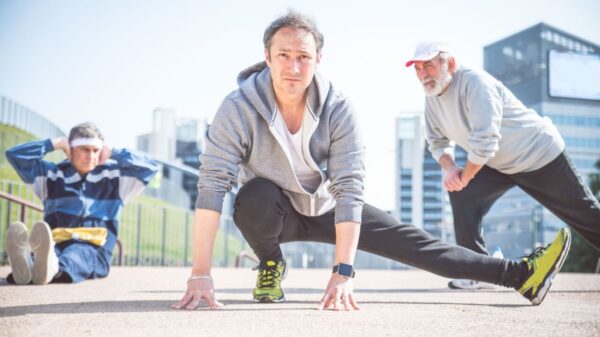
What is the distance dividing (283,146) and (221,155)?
0.30 meters

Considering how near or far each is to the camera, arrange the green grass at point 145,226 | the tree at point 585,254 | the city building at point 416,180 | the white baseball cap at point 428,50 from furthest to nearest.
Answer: the city building at point 416,180, the tree at point 585,254, the green grass at point 145,226, the white baseball cap at point 428,50

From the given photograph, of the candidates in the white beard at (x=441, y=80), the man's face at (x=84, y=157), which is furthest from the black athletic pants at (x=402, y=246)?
the man's face at (x=84, y=157)

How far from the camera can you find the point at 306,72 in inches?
107

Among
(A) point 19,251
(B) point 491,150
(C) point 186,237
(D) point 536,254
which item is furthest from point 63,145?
(C) point 186,237

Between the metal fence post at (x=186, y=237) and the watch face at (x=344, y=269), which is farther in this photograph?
the metal fence post at (x=186, y=237)

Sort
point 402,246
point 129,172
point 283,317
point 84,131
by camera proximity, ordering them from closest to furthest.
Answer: point 283,317
point 402,246
point 84,131
point 129,172

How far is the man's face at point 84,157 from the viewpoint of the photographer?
4508 millimetres

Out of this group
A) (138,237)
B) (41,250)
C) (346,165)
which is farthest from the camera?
(138,237)

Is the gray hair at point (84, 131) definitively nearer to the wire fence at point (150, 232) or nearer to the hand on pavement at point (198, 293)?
the hand on pavement at point (198, 293)

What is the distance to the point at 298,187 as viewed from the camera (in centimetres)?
296

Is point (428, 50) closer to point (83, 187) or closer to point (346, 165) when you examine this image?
point (346, 165)

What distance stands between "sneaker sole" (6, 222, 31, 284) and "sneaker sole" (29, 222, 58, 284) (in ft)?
0.16

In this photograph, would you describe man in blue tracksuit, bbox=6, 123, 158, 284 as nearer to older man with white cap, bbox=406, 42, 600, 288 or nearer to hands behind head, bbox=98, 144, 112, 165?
hands behind head, bbox=98, 144, 112, 165

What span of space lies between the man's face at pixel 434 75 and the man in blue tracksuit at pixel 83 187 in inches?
84.1
